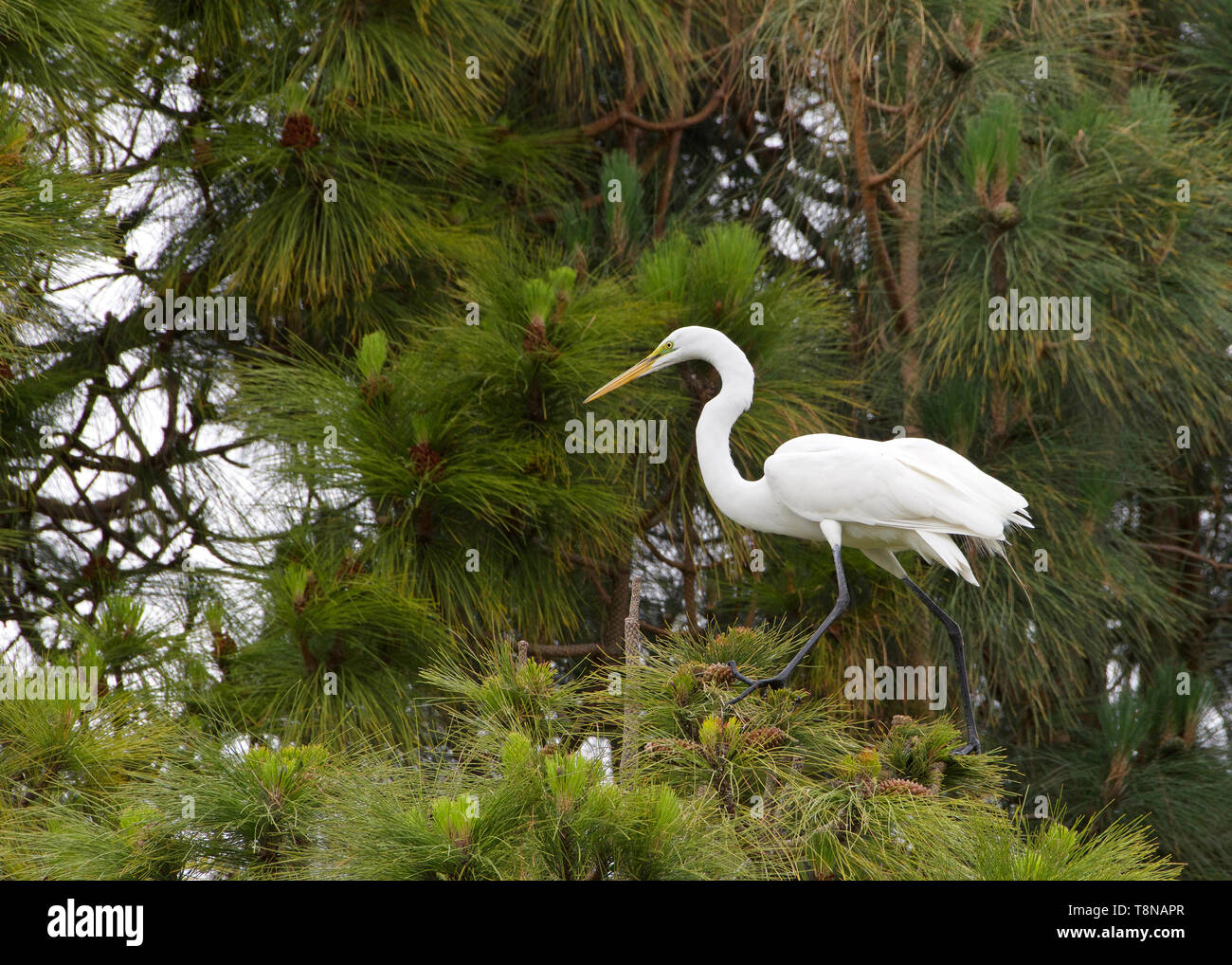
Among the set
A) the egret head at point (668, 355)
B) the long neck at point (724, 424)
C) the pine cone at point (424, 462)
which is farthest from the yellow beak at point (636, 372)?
the pine cone at point (424, 462)

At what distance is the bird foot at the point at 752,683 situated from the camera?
1.61 m

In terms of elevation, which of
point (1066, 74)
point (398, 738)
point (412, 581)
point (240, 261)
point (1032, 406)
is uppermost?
point (1066, 74)

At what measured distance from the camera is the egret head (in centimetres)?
208

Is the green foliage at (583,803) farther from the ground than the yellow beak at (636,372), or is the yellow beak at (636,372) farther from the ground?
the yellow beak at (636,372)

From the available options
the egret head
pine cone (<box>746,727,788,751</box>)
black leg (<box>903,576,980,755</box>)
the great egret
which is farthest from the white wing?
pine cone (<box>746,727,788,751</box>)

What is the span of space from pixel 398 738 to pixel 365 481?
1.38ft

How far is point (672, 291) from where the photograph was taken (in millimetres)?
2314

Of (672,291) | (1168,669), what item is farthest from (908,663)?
(672,291)

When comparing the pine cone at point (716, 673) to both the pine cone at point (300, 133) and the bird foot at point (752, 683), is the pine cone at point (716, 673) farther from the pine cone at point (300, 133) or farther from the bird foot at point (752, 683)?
the pine cone at point (300, 133)

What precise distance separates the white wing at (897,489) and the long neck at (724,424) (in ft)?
0.32

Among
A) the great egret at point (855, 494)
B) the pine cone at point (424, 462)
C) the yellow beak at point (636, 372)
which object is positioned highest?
the yellow beak at point (636, 372)

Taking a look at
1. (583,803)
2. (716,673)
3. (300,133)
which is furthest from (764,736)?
(300,133)

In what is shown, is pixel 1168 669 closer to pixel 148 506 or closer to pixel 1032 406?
pixel 1032 406

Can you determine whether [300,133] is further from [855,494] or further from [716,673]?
[716,673]
